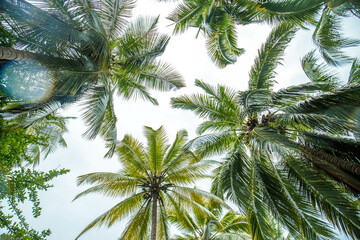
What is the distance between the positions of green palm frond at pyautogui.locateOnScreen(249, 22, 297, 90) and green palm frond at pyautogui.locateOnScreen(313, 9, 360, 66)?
0.75m

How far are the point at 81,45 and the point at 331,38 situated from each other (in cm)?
697

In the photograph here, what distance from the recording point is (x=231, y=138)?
26.9 feet

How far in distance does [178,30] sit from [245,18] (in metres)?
2.31

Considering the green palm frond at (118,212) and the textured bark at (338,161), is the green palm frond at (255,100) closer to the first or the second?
the textured bark at (338,161)

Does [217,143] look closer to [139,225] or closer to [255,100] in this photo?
[255,100]

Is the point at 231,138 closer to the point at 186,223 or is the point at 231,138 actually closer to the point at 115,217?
the point at 186,223

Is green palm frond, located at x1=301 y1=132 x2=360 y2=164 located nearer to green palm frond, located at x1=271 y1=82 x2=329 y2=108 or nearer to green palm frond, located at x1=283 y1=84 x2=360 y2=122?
green palm frond, located at x1=283 y1=84 x2=360 y2=122

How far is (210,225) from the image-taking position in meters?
8.48

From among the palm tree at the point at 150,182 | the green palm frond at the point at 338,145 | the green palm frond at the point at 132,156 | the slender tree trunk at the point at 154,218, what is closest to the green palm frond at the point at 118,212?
the palm tree at the point at 150,182

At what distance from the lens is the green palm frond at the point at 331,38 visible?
5852mm

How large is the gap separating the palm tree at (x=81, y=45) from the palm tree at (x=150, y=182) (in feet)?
8.70

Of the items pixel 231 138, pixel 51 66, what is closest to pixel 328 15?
pixel 231 138

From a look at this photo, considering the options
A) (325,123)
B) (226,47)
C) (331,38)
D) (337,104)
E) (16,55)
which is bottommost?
(325,123)

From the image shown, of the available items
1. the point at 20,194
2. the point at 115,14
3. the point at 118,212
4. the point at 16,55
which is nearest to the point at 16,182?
the point at 20,194
